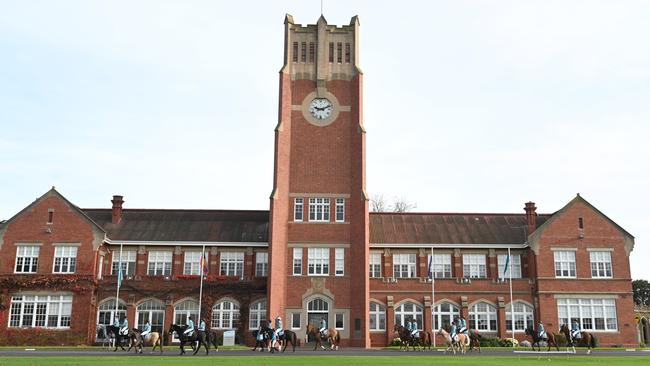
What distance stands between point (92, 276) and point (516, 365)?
31624mm

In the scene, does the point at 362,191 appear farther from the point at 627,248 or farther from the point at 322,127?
the point at 627,248

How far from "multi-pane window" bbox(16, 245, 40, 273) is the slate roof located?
5015 millimetres

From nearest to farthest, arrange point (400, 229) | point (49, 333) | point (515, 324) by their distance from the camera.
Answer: point (49, 333)
point (515, 324)
point (400, 229)

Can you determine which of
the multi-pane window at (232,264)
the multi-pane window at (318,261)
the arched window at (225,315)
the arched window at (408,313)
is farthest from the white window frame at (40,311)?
the arched window at (408,313)

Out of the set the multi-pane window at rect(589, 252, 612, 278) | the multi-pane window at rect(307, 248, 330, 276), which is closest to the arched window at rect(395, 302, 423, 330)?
the multi-pane window at rect(307, 248, 330, 276)

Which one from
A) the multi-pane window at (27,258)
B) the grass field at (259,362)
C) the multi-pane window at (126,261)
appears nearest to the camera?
the grass field at (259,362)

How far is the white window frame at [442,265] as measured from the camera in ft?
152

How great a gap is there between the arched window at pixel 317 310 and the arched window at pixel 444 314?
26.9 feet

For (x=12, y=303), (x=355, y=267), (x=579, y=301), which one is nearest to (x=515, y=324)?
(x=579, y=301)

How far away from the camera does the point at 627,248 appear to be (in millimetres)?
45375

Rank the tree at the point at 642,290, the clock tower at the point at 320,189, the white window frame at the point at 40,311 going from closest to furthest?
the clock tower at the point at 320,189 → the white window frame at the point at 40,311 → the tree at the point at 642,290

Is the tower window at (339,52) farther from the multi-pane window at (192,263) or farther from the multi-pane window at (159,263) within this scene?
the multi-pane window at (159,263)

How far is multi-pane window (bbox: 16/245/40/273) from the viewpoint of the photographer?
1737 inches

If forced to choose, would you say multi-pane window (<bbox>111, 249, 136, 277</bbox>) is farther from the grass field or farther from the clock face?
the grass field
